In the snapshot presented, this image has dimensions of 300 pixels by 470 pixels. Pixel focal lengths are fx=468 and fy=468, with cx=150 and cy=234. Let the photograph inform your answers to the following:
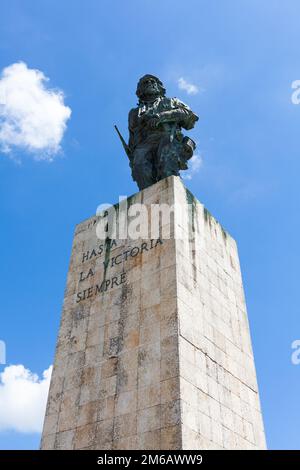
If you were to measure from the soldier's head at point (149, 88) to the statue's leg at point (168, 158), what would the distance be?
187 cm

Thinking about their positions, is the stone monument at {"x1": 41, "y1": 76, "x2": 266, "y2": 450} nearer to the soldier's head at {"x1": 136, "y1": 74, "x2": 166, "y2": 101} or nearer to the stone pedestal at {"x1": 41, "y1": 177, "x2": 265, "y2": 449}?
the stone pedestal at {"x1": 41, "y1": 177, "x2": 265, "y2": 449}

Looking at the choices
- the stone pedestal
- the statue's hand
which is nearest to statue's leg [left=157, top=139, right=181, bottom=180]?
the statue's hand

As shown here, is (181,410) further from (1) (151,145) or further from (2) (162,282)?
(1) (151,145)

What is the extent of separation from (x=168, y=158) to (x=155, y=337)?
519 cm

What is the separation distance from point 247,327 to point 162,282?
316 centimetres

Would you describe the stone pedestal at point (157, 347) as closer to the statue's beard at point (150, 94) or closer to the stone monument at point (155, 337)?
the stone monument at point (155, 337)

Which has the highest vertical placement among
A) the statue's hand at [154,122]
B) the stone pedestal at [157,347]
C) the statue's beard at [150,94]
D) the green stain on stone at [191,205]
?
the statue's beard at [150,94]

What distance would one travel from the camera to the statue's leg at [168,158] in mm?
11594

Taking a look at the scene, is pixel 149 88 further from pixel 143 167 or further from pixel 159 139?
pixel 143 167

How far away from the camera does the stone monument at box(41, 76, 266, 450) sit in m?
7.49

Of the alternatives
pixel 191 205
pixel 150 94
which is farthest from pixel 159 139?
pixel 191 205

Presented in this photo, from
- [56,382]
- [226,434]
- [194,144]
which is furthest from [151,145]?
[226,434]

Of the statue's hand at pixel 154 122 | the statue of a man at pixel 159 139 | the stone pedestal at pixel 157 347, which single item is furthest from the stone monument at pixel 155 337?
the statue's hand at pixel 154 122

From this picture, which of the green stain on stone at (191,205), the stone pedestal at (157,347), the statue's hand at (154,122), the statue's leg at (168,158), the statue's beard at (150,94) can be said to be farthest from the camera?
the statue's beard at (150,94)
